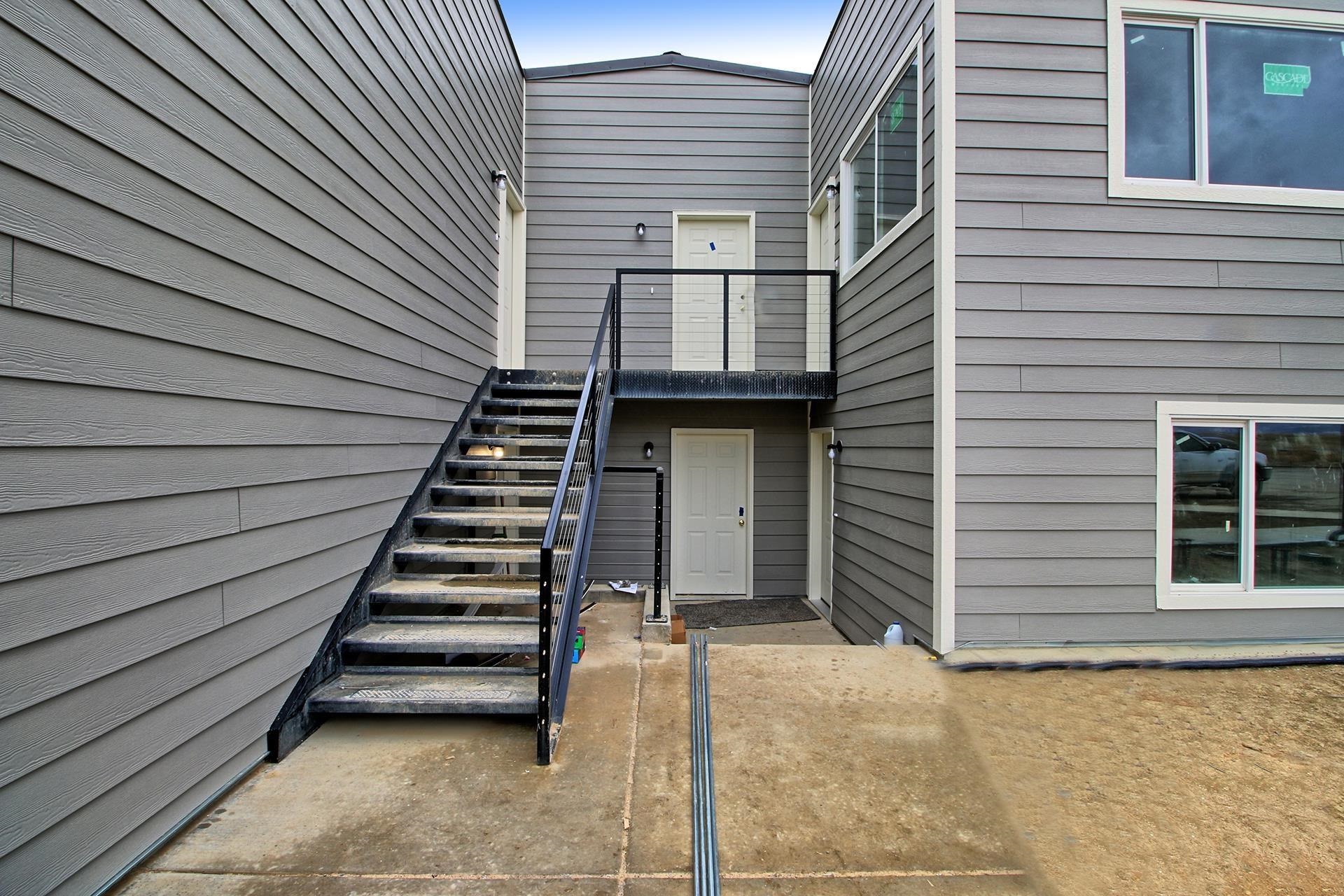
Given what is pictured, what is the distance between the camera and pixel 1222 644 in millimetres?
3570

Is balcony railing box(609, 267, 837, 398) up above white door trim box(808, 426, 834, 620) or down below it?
above

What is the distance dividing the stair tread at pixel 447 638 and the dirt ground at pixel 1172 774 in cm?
207

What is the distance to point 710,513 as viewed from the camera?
6.75 metres

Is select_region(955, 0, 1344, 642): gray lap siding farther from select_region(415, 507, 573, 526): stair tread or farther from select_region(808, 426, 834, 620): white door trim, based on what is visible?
select_region(808, 426, 834, 620): white door trim

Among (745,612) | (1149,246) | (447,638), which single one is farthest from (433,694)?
(1149,246)

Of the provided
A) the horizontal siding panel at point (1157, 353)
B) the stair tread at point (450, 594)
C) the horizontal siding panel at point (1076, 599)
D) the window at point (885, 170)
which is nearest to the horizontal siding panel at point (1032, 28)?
the window at point (885, 170)

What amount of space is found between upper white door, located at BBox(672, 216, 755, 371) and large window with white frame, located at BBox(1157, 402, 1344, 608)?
12.3 ft

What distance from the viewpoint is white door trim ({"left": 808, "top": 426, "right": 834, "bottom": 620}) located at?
640cm

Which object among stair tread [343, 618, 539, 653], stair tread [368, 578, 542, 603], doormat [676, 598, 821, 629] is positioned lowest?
doormat [676, 598, 821, 629]

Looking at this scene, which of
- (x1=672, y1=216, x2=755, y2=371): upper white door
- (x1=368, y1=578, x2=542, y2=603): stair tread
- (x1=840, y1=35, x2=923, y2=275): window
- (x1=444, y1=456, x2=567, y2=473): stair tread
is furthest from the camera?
(x1=672, y1=216, x2=755, y2=371): upper white door

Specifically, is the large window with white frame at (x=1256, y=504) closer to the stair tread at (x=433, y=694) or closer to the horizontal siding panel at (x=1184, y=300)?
the horizontal siding panel at (x=1184, y=300)

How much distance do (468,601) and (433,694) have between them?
1.86 ft

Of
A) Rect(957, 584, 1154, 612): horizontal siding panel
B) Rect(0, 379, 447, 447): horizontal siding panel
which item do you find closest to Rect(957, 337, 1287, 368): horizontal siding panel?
Rect(957, 584, 1154, 612): horizontal siding panel

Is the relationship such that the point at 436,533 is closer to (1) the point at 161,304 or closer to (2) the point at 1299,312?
(1) the point at 161,304
